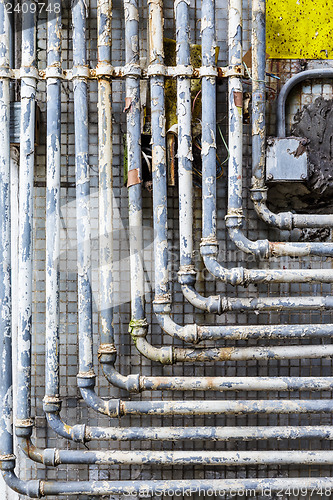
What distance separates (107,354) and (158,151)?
0.92 metres

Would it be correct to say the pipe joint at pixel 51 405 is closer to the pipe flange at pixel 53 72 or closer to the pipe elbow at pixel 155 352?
the pipe elbow at pixel 155 352

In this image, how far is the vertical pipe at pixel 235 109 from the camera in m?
1.94

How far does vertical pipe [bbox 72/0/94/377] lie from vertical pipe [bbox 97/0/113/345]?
60 mm

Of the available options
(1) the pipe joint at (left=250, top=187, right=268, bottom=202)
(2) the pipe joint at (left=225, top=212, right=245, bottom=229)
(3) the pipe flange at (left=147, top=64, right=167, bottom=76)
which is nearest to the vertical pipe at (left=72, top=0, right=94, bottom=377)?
(3) the pipe flange at (left=147, top=64, right=167, bottom=76)

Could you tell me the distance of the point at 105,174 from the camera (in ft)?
6.38

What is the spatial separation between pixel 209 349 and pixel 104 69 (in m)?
1.32

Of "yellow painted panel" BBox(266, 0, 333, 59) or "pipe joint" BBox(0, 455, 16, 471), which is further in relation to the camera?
"yellow painted panel" BBox(266, 0, 333, 59)

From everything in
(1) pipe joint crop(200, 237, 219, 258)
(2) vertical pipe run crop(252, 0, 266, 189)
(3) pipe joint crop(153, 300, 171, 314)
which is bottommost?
(3) pipe joint crop(153, 300, 171, 314)

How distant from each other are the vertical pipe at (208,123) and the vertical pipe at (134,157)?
0.29 metres

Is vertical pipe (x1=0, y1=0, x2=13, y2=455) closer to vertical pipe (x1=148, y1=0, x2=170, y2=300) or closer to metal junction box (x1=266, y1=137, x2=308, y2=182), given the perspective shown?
vertical pipe (x1=148, y1=0, x2=170, y2=300)

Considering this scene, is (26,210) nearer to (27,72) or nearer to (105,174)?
(105,174)

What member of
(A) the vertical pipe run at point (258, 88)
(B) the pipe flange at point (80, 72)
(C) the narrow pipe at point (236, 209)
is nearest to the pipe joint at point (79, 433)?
(C) the narrow pipe at point (236, 209)

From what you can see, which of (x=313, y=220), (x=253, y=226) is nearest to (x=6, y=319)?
(x=253, y=226)

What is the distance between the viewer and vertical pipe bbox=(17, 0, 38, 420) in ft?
6.34
